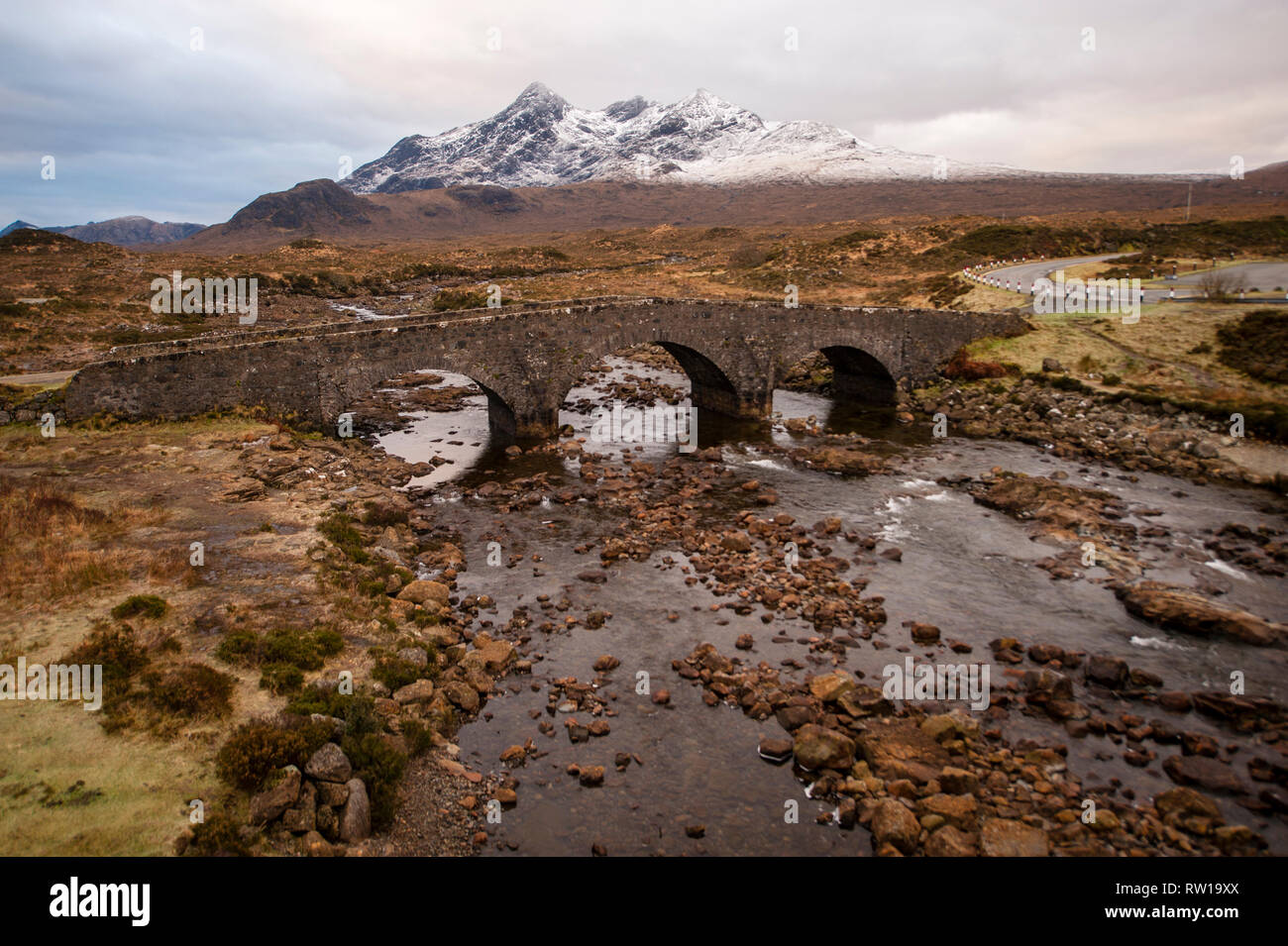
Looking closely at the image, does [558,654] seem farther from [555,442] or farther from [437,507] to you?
[555,442]

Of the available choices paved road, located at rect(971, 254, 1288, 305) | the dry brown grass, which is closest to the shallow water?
the dry brown grass

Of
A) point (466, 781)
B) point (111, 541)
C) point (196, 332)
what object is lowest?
point (466, 781)

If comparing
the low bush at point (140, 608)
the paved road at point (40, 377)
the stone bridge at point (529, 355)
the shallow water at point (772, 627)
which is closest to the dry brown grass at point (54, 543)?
the low bush at point (140, 608)

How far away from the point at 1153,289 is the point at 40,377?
191 feet

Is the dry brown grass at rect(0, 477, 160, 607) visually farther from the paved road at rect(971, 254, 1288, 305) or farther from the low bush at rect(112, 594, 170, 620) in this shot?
the paved road at rect(971, 254, 1288, 305)

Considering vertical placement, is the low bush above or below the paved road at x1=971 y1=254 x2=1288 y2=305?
below

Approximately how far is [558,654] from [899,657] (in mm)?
7774

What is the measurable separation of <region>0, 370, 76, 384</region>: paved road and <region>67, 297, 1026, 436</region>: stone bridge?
5339 millimetres

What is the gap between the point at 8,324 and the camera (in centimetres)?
4238

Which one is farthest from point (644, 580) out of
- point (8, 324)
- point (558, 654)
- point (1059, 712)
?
point (8, 324)

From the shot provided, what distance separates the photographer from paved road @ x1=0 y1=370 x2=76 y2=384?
28.0 meters

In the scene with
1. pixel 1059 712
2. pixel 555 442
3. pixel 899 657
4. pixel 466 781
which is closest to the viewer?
pixel 466 781

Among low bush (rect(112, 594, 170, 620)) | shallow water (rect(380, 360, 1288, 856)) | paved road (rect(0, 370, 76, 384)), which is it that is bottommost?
shallow water (rect(380, 360, 1288, 856))
